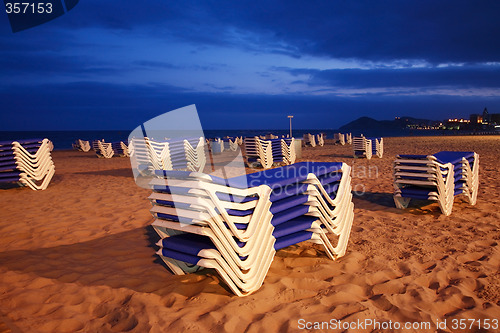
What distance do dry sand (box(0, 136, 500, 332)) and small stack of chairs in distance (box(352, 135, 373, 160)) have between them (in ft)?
27.6

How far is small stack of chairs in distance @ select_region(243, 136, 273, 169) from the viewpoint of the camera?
11078 mm

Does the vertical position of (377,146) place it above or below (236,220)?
below

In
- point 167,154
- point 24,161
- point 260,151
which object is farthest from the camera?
point 260,151

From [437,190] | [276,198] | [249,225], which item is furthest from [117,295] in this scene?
[437,190]

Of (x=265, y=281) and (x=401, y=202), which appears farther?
(x=401, y=202)

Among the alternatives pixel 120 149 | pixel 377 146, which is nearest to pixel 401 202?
pixel 377 146

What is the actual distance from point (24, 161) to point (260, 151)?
6.90m

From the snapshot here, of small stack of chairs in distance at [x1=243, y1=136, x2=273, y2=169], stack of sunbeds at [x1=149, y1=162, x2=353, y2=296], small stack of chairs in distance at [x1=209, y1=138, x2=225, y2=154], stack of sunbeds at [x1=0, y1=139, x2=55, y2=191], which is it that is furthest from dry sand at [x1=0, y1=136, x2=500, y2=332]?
small stack of chairs in distance at [x1=209, y1=138, x2=225, y2=154]

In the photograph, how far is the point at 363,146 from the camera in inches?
515

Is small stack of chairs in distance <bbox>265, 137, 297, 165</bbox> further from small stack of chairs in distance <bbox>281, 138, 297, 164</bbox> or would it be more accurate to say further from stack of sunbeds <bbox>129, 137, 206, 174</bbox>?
stack of sunbeds <bbox>129, 137, 206, 174</bbox>

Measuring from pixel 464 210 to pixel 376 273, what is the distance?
3.00 metres

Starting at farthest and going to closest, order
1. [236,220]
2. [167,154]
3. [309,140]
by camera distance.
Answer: [309,140] < [167,154] < [236,220]

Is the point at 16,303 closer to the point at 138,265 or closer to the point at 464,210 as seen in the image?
the point at 138,265

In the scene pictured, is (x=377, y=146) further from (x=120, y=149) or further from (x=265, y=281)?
(x=120, y=149)
